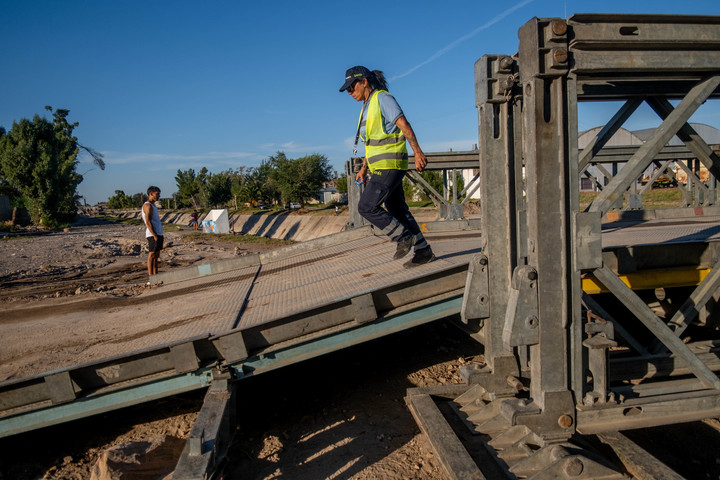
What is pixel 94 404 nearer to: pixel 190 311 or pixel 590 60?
pixel 190 311

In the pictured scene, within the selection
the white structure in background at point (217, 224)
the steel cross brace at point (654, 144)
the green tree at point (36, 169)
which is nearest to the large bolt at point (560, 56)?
the steel cross brace at point (654, 144)

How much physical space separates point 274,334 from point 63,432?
8.39 ft

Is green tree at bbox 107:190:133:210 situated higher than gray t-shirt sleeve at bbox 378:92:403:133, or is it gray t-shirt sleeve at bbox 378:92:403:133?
green tree at bbox 107:190:133:210

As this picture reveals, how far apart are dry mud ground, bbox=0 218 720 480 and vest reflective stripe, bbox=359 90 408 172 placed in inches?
84.8

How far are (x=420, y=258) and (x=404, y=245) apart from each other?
36cm

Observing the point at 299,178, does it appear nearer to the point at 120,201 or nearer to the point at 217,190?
the point at 217,190

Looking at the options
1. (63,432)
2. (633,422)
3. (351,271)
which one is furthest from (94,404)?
(633,422)

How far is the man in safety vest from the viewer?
3.90 m

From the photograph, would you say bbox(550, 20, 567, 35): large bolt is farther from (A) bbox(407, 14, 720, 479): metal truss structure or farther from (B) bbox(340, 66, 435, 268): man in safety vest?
(B) bbox(340, 66, 435, 268): man in safety vest

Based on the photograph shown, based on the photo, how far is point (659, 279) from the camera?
375 centimetres

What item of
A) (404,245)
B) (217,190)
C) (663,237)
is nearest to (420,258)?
(404,245)

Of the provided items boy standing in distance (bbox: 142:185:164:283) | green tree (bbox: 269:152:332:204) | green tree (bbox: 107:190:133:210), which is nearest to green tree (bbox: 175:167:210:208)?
green tree (bbox: 269:152:332:204)

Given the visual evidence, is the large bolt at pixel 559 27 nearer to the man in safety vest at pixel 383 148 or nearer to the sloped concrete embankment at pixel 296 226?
the man in safety vest at pixel 383 148

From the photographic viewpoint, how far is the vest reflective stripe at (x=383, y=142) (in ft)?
13.0
